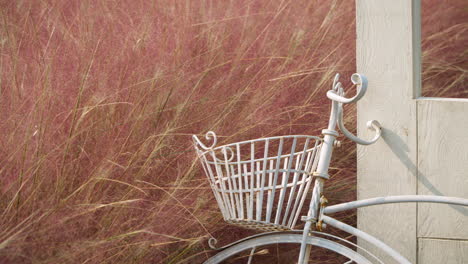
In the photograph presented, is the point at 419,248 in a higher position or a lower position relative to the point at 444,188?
lower

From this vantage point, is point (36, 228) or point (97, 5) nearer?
point (36, 228)

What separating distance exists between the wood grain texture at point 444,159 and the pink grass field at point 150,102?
0.37 metres

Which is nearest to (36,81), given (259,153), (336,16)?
(259,153)

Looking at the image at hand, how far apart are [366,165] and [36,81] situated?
989mm

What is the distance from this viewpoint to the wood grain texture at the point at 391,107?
1.54m

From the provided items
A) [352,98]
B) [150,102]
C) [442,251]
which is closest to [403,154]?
[442,251]

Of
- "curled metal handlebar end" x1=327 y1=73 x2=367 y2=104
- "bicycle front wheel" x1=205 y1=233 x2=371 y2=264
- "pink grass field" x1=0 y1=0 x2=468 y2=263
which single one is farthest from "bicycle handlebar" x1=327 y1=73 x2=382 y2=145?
"pink grass field" x1=0 y1=0 x2=468 y2=263

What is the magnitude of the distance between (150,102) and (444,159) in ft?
2.85

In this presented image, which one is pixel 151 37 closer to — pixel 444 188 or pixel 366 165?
pixel 366 165

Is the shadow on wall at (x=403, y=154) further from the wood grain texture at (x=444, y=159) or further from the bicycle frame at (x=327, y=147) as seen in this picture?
the bicycle frame at (x=327, y=147)

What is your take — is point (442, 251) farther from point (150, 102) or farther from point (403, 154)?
point (150, 102)

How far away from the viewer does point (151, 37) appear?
208cm

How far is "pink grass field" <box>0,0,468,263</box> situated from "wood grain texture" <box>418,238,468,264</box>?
37cm

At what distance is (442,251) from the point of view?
1557mm
